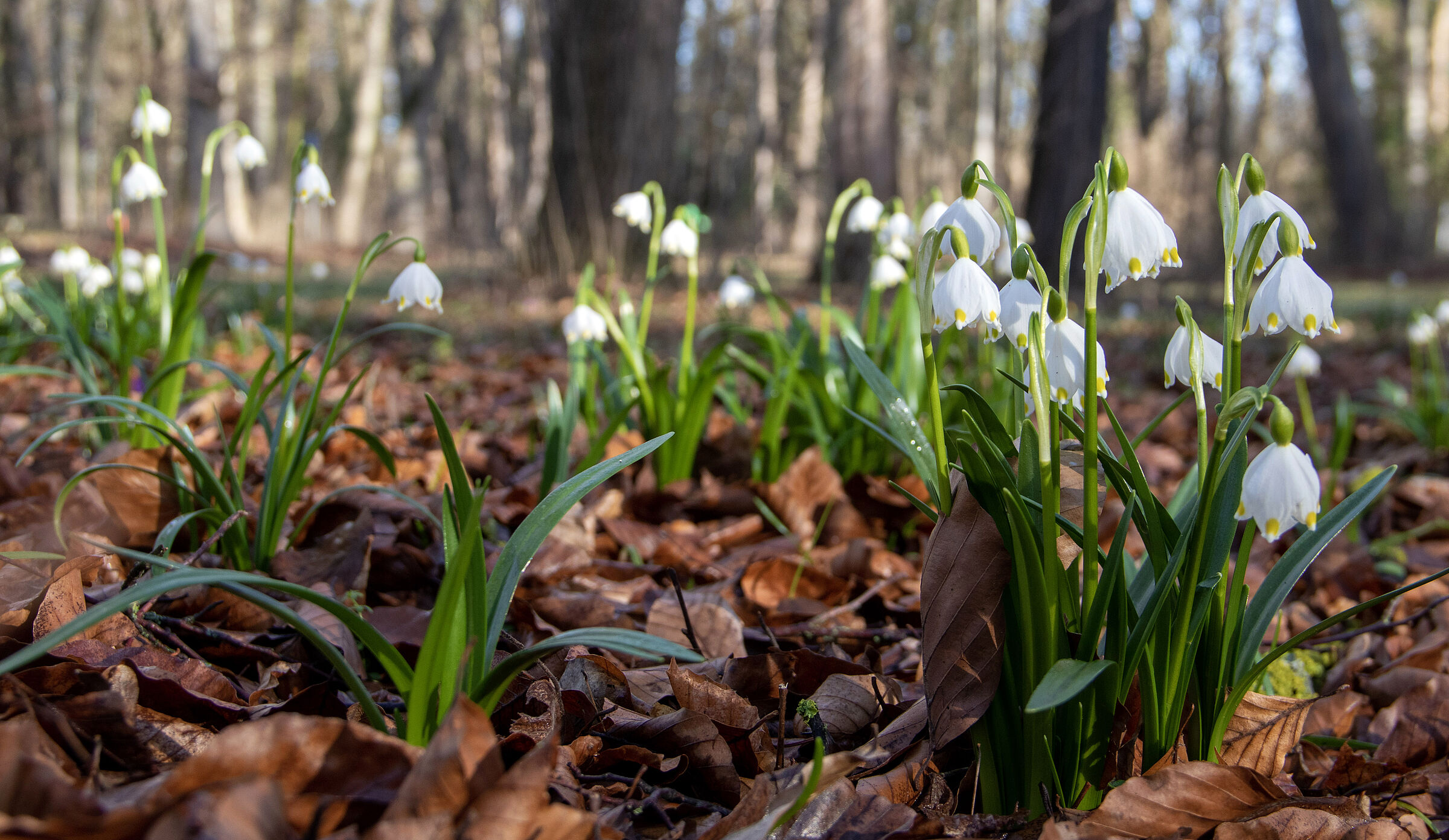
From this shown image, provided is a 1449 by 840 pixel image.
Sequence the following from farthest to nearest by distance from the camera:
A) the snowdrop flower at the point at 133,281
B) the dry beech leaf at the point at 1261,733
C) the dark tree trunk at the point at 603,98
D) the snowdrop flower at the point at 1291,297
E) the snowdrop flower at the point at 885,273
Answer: the dark tree trunk at the point at 603,98, the snowdrop flower at the point at 133,281, the snowdrop flower at the point at 885,273, the dry beech leaf at the point at 1261,733, the snowdrop flower at the point at 1291,297

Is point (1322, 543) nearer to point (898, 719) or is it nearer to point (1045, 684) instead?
point (1045, 684)

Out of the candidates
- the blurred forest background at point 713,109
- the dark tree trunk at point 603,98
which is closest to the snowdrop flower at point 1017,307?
the blurred forest background at point 713,109

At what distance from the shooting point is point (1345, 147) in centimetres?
1355

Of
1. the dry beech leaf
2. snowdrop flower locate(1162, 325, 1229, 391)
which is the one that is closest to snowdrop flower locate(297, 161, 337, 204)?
Result: snowdrop flower locate(1162, 325, 1229, 391)

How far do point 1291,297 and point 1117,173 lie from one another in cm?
22

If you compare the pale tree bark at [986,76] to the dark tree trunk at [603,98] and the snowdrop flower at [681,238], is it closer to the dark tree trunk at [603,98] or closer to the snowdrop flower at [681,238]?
the dark tree trunk at [603,98]

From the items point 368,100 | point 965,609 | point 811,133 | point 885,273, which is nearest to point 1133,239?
point 965,609

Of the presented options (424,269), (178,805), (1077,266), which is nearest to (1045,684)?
(178,805)

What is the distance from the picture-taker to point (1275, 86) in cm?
2850

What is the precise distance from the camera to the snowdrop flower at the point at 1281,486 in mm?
911

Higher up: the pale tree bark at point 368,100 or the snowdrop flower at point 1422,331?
the pale tree bark at point 368,100

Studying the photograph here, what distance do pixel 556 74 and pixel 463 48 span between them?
68.6 ft

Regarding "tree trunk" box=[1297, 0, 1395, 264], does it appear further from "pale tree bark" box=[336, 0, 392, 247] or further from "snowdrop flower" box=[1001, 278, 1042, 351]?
"pale tree bark" box=[336, 0, 392, 247]

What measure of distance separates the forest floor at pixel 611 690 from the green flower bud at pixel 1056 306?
20.2 inches
